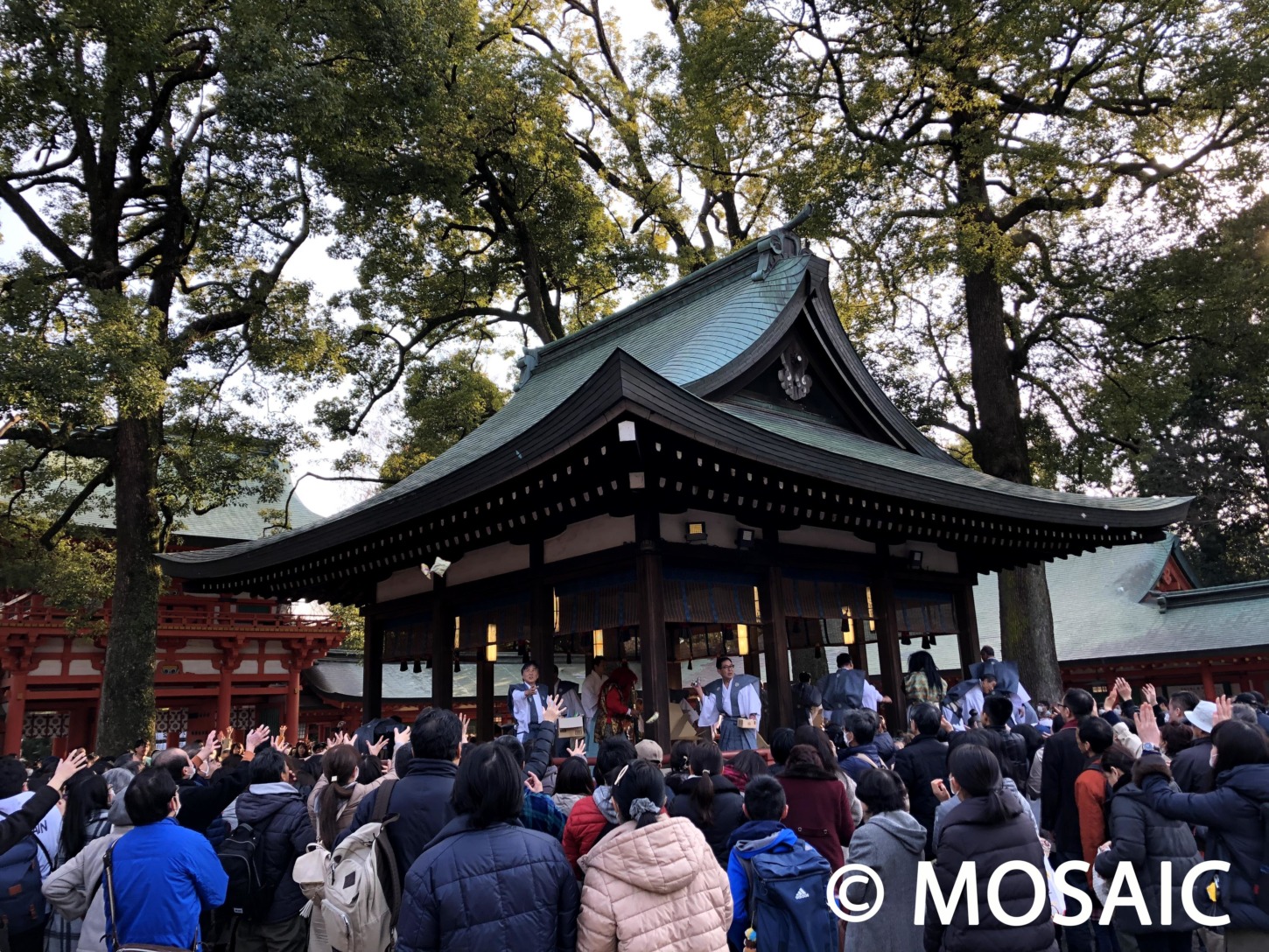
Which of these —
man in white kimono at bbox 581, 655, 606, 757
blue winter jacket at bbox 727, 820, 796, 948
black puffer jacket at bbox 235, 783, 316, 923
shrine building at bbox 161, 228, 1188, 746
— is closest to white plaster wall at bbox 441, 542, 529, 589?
shrine building at bbox 161, 228, 1188, 746

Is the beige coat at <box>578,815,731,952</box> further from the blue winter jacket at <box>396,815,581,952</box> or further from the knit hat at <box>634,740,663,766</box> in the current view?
the knit hat at <box>634,740,663,766</box>

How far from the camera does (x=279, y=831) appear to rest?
4.61m

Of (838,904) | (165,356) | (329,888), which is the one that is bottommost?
(838,904)

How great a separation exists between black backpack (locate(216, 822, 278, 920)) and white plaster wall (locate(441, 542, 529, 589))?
20.2 ft

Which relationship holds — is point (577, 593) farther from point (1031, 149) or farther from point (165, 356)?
point (1031, 149)

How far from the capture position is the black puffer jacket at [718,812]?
14.0 ft

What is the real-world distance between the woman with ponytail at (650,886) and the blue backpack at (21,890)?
3564mm

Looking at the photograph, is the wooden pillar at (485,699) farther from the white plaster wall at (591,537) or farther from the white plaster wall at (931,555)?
the white plaster wall at (931,555)

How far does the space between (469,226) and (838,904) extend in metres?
19.8

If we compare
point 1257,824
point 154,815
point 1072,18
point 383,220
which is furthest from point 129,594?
point 1072,18

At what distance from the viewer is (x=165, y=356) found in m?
12.3

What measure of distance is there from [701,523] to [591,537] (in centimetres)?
132

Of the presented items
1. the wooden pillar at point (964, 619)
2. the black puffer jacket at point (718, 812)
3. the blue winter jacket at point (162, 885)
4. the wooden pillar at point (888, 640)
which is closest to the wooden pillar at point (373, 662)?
the wooden pillar at point (888, 640)

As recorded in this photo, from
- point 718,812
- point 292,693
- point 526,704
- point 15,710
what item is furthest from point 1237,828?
point 292,693
